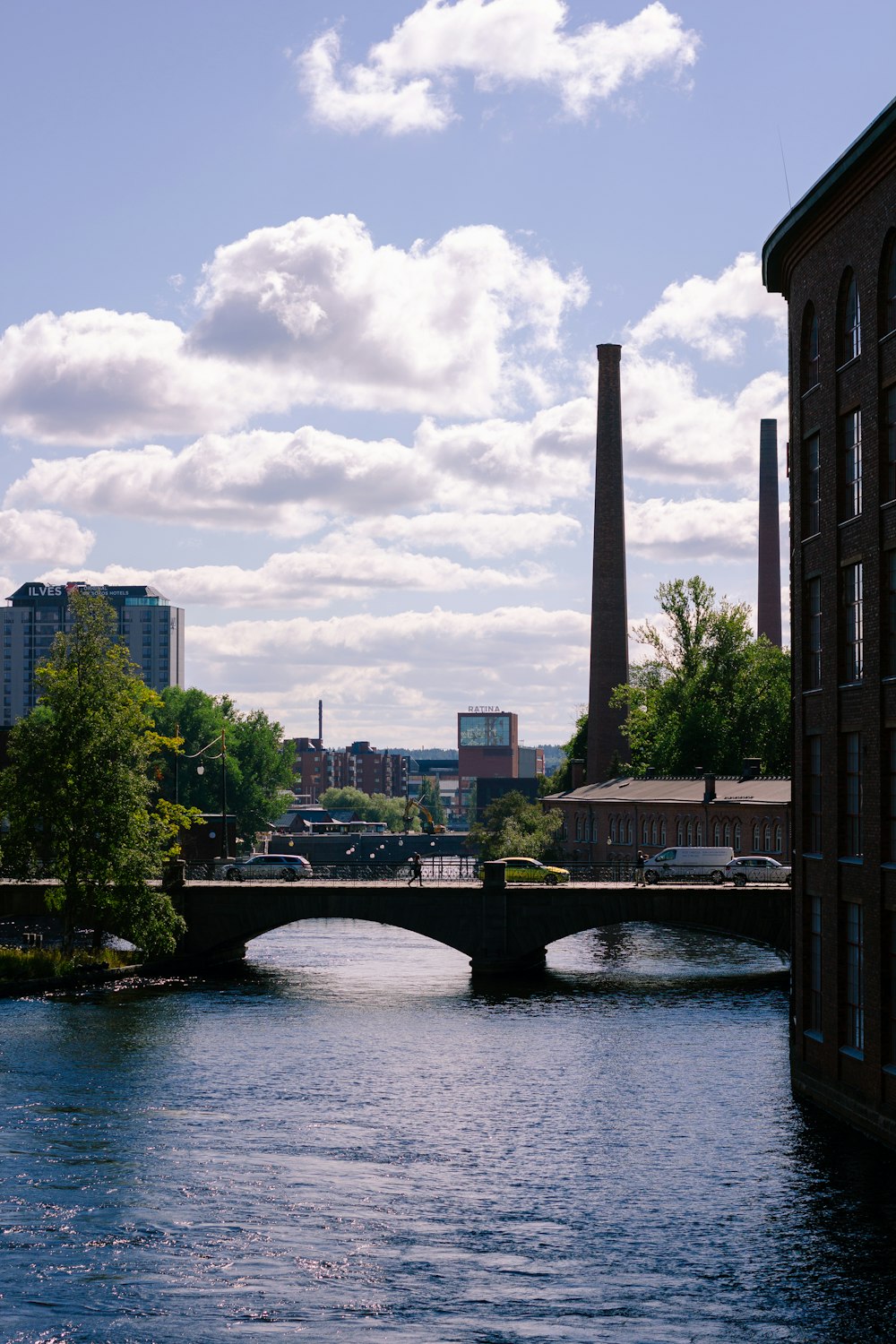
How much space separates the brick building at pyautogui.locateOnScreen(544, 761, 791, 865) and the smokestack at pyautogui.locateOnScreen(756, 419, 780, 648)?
90.1 ft

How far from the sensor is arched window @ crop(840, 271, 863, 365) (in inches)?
1657

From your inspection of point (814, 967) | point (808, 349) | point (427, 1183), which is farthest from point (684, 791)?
point (427, 1183)

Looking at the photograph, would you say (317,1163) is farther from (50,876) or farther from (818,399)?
(50,876)

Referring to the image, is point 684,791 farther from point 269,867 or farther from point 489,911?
point 489,911

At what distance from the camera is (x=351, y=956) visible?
9206 centimetres

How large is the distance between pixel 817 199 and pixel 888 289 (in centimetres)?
475

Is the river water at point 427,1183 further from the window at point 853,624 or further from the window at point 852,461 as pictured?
the window at point 852,461

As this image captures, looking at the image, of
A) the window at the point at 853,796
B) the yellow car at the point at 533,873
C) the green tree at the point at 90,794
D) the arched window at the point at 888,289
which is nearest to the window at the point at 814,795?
the window at the point at 853,796

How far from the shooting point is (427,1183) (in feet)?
125

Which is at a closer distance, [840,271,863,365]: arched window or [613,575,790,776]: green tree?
[840,271,863,365]: arched window

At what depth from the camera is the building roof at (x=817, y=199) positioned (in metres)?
37.2

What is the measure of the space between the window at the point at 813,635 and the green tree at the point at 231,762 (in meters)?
132

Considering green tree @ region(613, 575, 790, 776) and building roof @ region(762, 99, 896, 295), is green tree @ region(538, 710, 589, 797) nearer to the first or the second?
green tree @ region(613, 575, 790, 776)

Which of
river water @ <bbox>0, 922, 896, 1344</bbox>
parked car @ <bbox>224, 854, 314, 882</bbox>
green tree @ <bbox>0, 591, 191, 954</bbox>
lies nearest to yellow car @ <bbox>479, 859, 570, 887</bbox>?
parked car @ <bbox>224, 854, 314, 882</bbox>
